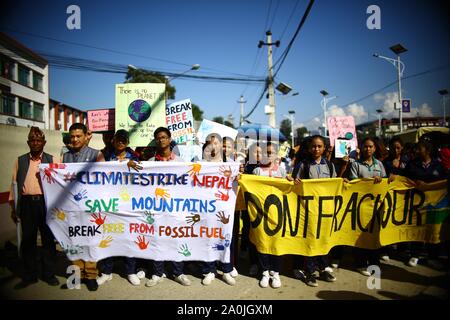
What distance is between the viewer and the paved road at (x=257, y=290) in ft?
9.80

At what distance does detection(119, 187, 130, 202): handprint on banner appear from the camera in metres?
3.31

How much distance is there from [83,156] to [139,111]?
179 cm

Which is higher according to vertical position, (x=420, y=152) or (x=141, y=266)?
(x=420, y=152)

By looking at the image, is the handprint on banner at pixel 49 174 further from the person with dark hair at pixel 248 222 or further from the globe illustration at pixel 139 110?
the person with dark hair at pixel 248 222

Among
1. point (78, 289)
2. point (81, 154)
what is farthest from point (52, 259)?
point (81, 154)

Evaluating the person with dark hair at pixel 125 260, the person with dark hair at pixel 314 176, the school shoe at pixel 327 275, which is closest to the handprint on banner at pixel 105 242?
the person with dark hair at pixel 125 260

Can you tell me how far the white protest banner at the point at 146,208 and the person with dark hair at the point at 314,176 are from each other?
0.91 m

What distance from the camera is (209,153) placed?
3926 mm

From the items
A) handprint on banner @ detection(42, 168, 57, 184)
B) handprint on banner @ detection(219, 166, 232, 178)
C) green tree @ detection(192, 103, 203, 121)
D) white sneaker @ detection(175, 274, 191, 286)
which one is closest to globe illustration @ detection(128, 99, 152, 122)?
handprint on banner @ detection(42, 168, 57, 184)

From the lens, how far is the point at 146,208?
3.31 metres

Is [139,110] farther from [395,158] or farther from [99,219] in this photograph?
[395,158]

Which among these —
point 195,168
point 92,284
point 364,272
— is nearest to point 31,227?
point 92,284
